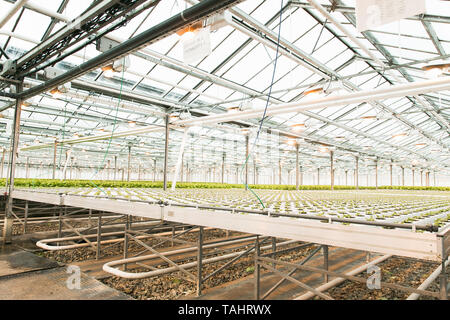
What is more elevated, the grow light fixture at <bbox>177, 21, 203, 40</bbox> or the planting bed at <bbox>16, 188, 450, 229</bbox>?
the grow light fixture at <bbox>177, 21, 203, 40</bbox>

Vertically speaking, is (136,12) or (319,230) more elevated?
(136,12)

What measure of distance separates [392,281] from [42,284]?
775cm

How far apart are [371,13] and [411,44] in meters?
6.72

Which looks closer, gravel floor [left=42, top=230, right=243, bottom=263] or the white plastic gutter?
the white plastic gutter

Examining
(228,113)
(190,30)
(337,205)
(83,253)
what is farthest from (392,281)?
(83,253)

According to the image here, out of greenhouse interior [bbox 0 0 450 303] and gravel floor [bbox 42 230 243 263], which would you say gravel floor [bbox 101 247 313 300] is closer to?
greenhouse interior [bbox 0 0 450 303]

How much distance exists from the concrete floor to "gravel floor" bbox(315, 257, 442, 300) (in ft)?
14.8

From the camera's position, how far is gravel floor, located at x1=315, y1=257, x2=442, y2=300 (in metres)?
5.63

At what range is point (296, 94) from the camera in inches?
430

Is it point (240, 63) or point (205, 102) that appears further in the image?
point (205, 102)

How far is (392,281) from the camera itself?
6637mm

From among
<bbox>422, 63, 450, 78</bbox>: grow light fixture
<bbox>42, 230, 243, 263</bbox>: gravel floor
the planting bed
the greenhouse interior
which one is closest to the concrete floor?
the greenhouse interior
